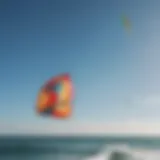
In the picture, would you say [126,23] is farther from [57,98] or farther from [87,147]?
[87,147]

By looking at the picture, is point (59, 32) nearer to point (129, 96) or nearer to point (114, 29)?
point (114, 29)

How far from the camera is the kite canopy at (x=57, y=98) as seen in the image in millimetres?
1451

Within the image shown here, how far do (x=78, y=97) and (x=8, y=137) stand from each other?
14.9 inches

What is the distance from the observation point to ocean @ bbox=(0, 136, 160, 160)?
1436 mm

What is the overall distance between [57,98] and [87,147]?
271mm

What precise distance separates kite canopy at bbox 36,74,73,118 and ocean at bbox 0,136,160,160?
0.12m

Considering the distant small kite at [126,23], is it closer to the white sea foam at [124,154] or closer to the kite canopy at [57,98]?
the kite canopy at [57,98]

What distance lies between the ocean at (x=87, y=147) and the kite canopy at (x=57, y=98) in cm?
12

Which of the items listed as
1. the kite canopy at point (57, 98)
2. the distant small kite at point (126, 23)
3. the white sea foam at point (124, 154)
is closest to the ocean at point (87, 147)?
the white sea foam at point (124, 154)

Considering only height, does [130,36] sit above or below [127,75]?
above

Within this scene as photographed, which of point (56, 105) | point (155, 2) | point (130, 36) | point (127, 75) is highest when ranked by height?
point (155, 2)

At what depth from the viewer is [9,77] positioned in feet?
4.83

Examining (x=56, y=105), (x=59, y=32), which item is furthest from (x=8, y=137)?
(x=59, y=32)

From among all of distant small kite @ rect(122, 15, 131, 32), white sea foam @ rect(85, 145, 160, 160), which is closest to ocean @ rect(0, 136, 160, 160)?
white sea foam @ rect(85, 145, 160, 160)
